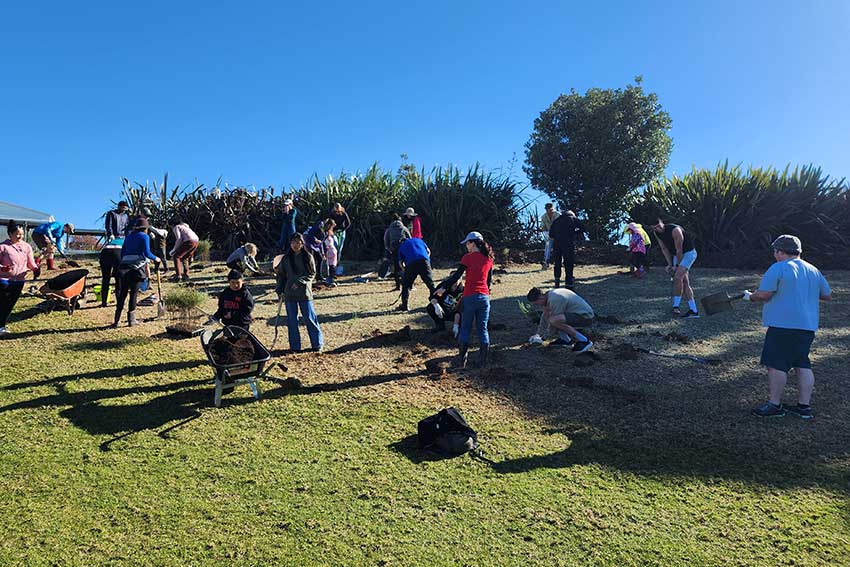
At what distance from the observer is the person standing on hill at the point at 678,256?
9.33 m

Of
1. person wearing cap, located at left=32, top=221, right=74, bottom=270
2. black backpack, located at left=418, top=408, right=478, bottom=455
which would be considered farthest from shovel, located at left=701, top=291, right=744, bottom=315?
person wearing cap, located at left=32, top=221, right=74, bottom=270

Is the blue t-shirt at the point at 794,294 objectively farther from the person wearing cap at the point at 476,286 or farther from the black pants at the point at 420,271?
the black pants at the point at 420,271

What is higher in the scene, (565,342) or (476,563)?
(565,342)

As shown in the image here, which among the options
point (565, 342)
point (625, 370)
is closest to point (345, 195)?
point (565, 342)

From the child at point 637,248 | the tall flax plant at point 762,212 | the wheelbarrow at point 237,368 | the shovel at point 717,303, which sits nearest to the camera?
the wheelbarrow at point 237,368

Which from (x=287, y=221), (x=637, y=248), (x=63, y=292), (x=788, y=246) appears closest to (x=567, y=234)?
(x=637, y=248)

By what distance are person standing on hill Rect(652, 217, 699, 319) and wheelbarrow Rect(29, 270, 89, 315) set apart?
980 centimetres

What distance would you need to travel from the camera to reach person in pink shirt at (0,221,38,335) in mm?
8250

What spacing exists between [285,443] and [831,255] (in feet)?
53.0

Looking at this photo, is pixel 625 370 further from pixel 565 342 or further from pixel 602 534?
pixel 602 534

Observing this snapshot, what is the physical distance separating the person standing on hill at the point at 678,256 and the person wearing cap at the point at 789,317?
3.44 meters

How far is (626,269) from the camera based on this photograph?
15.4 meters

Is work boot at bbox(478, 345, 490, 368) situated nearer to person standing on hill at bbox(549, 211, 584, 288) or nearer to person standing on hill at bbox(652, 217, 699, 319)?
person standing on hill at bbox(652, 217, 699, 319)

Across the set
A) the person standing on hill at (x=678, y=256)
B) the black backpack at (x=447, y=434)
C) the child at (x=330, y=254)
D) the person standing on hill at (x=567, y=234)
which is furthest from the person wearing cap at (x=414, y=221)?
the black backpack at (x=447, y=434)
